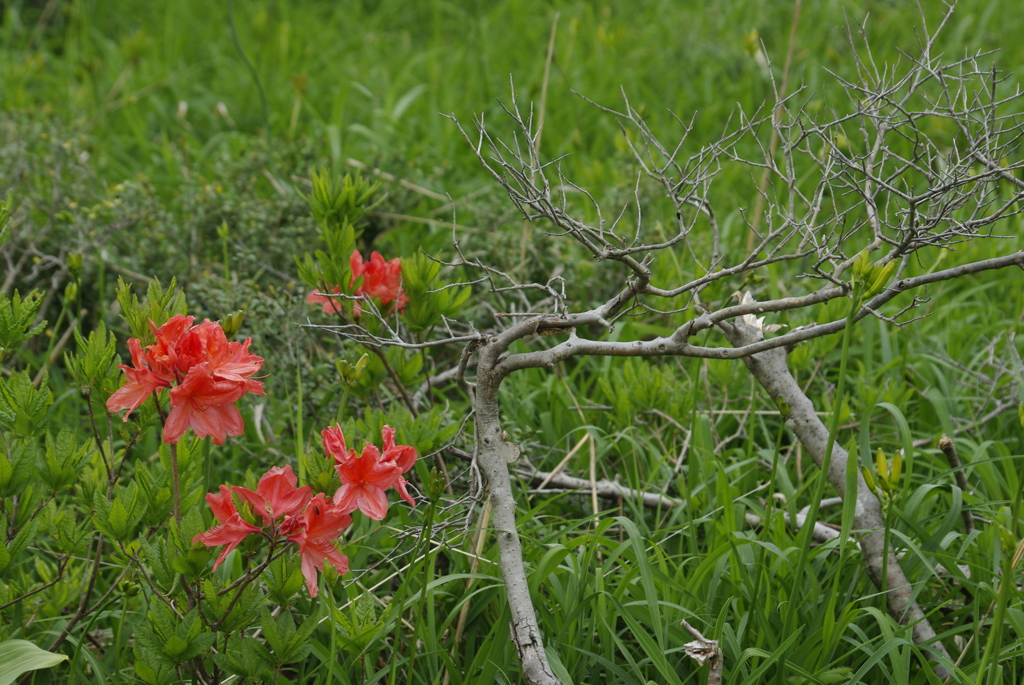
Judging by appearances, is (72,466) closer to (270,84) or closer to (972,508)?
(972,508)

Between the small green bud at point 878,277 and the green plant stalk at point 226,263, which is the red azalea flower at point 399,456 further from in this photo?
the green plant stalk at point 226,263

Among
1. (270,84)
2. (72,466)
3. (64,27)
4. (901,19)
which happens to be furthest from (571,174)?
(64,27)

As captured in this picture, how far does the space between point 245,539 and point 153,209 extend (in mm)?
1949

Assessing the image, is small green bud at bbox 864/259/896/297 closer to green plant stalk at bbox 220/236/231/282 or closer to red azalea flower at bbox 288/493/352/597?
red azalea flower at bbox 288/493/352/597

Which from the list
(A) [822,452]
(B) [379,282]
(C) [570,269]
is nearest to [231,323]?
(B) [379,282]

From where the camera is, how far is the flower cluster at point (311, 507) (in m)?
1.27

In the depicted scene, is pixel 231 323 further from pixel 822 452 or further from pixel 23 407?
pixel 822 452

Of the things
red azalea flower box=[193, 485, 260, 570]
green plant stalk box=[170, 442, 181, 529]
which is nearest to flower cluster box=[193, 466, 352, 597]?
red azalea flower box=[193, 485, 260, 570]

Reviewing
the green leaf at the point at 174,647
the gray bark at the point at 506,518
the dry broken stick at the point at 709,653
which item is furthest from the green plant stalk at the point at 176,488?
the dry broken stick at the point at 709,653

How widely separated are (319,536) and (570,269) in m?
1.83

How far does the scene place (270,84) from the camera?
434cm

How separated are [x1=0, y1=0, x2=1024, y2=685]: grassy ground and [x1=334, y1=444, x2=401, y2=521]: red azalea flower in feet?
0.43

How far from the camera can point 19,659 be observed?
1.23 meters

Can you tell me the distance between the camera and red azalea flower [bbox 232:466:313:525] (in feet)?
4.16
